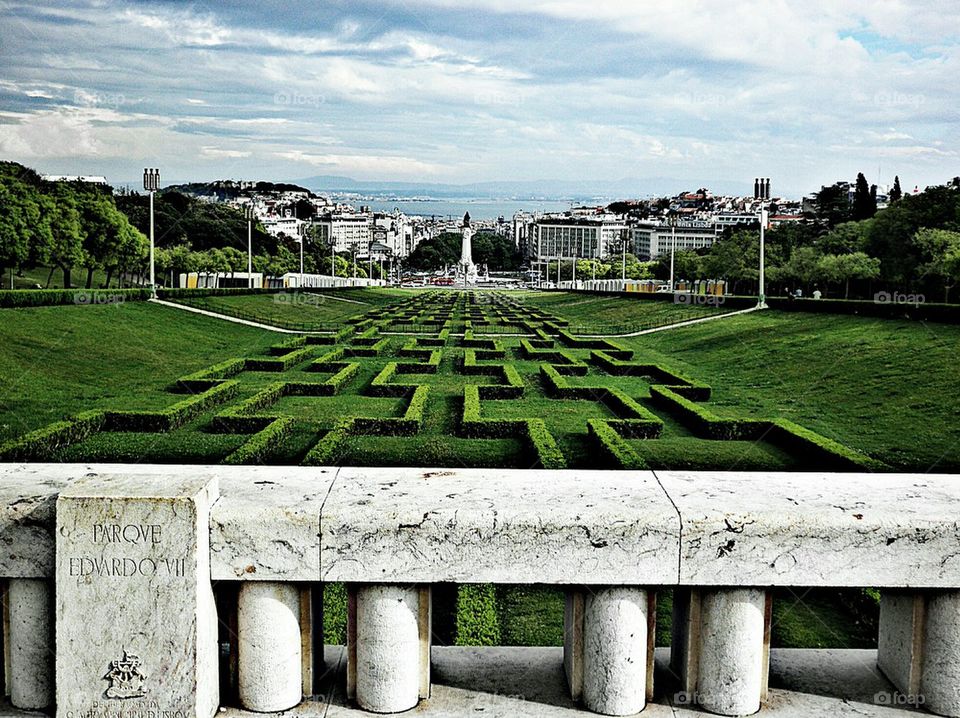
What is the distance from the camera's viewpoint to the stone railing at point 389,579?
2.50 metres

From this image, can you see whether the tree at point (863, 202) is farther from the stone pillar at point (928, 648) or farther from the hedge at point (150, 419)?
the stone pillar at point (928, 648)

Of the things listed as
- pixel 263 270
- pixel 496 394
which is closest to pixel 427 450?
pixel 496 394

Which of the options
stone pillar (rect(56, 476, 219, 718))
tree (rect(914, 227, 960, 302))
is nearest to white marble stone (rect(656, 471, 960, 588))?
stone pillar (rect(56, 476, 219, 718))

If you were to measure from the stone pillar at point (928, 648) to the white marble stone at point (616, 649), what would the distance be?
2.56 ft

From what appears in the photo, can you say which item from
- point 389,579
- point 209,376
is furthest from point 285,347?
point 389,579

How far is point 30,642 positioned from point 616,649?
66.1 inches

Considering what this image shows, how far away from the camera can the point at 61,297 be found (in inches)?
812

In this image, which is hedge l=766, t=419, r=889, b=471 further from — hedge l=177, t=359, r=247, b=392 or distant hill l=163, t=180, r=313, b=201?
distant hill l=163, t=180, r=313, b=201

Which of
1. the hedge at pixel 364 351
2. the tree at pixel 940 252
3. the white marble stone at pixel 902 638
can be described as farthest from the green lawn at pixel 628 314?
the white marble stone at pixel 902 638

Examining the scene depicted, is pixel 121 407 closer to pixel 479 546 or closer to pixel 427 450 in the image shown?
pixel 427 450

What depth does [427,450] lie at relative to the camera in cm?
1008

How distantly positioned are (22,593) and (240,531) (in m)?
0.66

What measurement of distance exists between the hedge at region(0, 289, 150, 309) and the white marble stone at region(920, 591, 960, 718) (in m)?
19.1

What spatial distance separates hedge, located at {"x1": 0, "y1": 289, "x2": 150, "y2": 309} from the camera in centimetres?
1872
